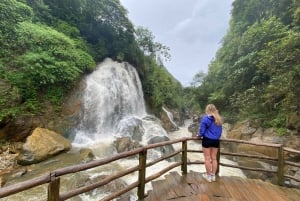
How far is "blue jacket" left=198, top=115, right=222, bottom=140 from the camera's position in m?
4.91

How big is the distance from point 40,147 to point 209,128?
7057 mm

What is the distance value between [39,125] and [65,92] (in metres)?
2.90

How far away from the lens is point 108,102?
1512cm

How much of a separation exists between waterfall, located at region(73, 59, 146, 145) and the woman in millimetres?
8641

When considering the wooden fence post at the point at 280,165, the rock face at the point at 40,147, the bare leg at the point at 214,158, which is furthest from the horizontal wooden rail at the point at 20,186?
the rock face at the point at 40,147

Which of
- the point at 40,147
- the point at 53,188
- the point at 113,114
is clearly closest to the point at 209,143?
the point at 53,188

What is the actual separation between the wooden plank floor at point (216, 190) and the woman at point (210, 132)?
1.25 feet

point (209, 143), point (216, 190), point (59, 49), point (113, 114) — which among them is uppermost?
point (59, 49)

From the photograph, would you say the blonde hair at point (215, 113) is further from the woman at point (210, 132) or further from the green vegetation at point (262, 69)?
the green vegetation at point (262, 69)

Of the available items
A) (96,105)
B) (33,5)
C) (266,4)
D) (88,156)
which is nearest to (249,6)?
(266,4)

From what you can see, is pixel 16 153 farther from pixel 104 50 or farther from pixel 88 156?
pixel 104 50

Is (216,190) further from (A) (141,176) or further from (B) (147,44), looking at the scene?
(B) (147,44)

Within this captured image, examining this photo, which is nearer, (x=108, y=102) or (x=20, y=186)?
(x=20, y=186)

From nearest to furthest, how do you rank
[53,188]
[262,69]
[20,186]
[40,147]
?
1. [20,186]
2. [53,188]
3. [40,147]
4. [262,69]
